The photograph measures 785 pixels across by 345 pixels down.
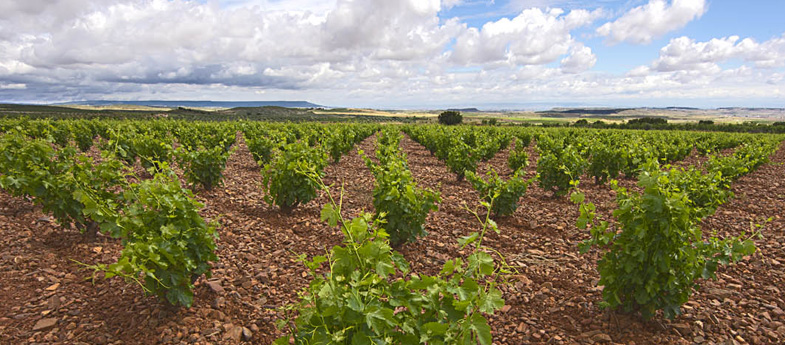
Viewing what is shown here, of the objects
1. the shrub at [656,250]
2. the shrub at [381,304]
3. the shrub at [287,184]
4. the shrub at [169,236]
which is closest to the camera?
the shrub at [381,304]

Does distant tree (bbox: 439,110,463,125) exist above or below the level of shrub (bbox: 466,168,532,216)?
above

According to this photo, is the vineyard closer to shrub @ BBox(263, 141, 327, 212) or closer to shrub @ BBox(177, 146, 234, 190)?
shrub @ BBox(263, 141, 327, 212)

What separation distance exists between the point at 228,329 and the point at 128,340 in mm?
989

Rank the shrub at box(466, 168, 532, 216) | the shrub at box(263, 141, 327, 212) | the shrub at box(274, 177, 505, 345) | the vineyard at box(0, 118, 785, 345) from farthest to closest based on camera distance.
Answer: the shrub at box(466, 168, 532, 216) → the shrub at box(263, 141, 327, 212) → the vineyard at box(0, 118, 785, 345) → the shrub at box(274, 177, 505, 345)

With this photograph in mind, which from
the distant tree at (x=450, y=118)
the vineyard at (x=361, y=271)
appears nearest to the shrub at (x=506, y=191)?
the vineyard at (x=361, y=271)

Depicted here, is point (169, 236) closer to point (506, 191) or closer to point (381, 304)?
point (381, 304)

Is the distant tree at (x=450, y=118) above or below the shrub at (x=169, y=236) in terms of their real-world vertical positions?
above

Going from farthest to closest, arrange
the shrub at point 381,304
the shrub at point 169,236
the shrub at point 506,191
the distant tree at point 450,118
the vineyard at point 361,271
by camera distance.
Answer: the distant tree at point 450,118 < the shrub at point 506,191 < the shrub at point 169,236 < the vineyard at point 361,271 < the shrub at point 381,304

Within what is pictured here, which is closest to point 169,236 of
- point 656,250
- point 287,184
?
point 287,184

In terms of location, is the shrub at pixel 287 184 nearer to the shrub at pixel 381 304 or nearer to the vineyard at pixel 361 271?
the vineyard at pixel 361 271

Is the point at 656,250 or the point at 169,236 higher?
the point at 169,236

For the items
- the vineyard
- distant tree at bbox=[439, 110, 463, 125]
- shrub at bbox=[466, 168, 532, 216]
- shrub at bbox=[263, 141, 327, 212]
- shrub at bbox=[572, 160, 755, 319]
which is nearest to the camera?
the vineyard

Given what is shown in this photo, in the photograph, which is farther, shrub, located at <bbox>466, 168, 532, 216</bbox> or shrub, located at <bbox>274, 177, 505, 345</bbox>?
shrub, located at <bbox>466, 168, 532, 216</bbox>

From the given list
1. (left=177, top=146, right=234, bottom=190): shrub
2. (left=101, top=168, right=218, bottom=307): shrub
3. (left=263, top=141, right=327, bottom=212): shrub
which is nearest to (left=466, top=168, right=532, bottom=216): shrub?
(left=263, top=141, right=327, bottom=212): shrub
